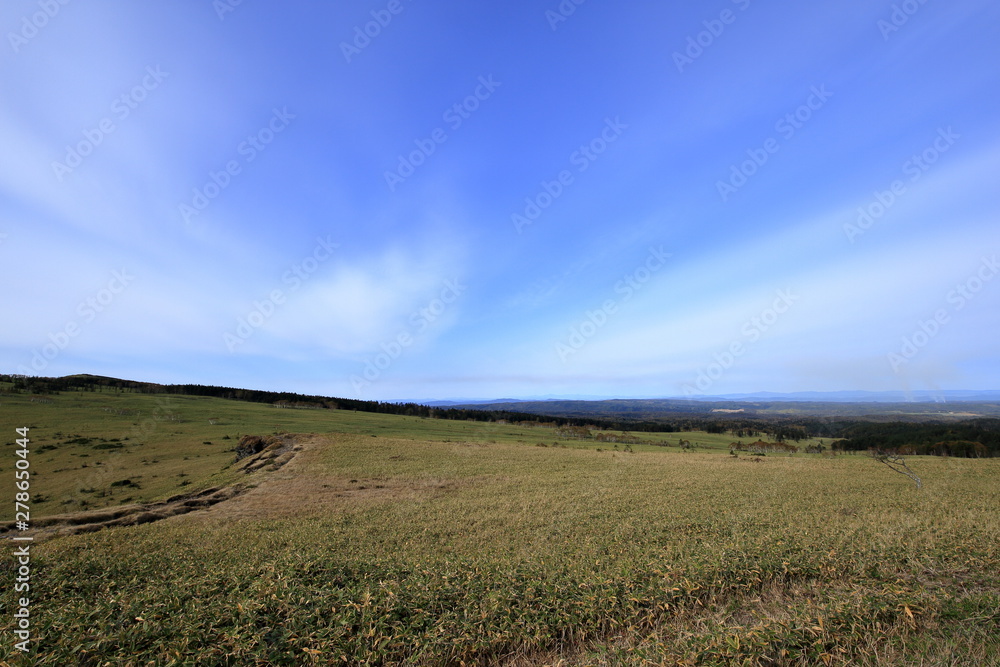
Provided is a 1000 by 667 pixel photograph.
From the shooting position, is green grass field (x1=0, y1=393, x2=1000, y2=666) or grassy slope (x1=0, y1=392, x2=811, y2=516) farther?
grassy slope (x1=0, y1=392, x2=811, y2=516)

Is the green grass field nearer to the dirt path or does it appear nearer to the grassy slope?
the dirt path

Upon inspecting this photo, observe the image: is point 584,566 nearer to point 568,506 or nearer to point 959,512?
point 568,506

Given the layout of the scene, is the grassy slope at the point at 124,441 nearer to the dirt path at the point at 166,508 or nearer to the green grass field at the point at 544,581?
the dirt path at the point at 166,508

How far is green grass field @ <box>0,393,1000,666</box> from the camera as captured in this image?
13.6ft

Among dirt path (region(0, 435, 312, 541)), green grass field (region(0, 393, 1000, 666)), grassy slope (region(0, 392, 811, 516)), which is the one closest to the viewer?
green grass field (region(0, 393, 1000, 666))

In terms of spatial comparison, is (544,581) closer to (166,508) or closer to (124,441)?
(166,508)

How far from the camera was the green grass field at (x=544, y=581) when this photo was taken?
415cm

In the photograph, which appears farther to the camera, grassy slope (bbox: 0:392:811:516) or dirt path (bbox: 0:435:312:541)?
grassy slope (bbox: 0:392:811:516)

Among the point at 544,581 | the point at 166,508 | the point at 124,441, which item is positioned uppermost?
the point at 124,441

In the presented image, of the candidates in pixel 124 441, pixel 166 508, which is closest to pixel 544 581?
pixel 166 508

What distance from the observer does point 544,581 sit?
6074mm

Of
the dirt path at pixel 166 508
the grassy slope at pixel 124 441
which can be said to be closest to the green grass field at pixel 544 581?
the dirt path at pixel 166 508

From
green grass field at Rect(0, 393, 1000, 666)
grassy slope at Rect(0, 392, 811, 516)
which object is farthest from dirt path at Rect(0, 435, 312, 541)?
grassy slope at Rect(0, 392, 811, 516)

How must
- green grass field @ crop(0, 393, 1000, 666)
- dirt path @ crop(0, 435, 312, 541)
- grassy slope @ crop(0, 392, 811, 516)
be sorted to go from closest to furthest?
green grass field @ crop(0, 393, 1000, 666) → dirt path @ crop(0, 435, 312, 541) → grassy slope @ crop(0, 392, 811, 516)
